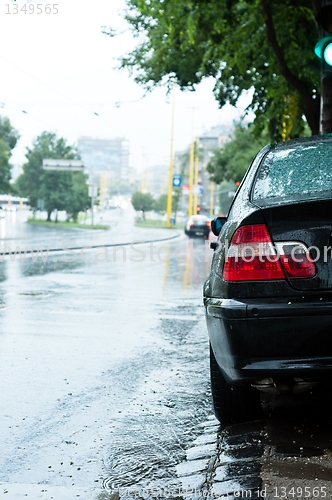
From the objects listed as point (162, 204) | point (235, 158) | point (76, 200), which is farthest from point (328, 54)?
point (162, 204)

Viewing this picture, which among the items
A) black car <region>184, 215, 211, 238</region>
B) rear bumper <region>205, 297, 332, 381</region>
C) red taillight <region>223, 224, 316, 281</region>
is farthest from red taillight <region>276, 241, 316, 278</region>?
black car <region>184, 215, 211, 238</region>

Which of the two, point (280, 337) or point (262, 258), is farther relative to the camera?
point (262, 258)

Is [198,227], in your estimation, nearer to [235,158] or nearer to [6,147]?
[235,158]

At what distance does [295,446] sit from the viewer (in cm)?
430

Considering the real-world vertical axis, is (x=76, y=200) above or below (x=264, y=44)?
below

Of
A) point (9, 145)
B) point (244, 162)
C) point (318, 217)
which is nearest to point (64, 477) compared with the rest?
point (318, 217)

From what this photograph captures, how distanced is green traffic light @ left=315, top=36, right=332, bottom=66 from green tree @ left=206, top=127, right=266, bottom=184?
53.2 metres

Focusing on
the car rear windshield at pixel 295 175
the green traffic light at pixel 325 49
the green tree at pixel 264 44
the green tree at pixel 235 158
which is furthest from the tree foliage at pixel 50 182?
the car rear windshield at pixel 295 175

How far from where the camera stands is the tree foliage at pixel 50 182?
81.4 m

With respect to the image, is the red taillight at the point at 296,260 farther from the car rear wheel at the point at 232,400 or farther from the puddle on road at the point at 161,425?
the puddle on road at the point at 161,425

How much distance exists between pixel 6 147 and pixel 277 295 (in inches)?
2643

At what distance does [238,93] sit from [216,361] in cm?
1744

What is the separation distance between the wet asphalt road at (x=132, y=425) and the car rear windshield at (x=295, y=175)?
1.25m

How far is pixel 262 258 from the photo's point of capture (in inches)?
162
